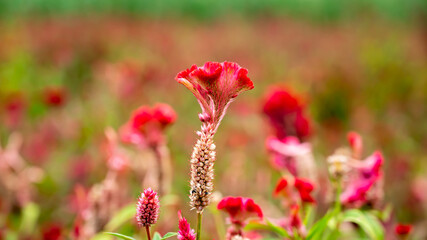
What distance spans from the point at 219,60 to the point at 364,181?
14.8 ft

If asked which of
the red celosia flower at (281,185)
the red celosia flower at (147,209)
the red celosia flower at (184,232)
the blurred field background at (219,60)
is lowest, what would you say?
the red celosia flower at (184,232)

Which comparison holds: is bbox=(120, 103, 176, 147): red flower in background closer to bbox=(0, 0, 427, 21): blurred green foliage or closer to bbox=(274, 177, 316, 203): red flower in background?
bbox=(274, 177, 316, 203): red flower in background

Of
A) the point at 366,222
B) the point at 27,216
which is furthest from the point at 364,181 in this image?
the point at 27,216

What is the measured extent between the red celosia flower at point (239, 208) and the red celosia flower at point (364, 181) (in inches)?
13.5

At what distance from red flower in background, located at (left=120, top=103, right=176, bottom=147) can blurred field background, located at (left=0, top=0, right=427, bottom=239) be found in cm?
33

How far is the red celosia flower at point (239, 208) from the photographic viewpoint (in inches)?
36.3

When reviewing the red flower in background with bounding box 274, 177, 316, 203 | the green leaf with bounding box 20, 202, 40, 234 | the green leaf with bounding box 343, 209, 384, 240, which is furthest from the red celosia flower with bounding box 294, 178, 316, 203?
the green leaf with bounding box 20, 202, 40, 234

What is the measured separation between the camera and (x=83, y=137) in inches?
113

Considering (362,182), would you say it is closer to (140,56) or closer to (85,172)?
(85,172)

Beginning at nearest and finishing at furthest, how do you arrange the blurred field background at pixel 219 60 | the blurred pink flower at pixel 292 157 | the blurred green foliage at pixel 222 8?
the blurred pink flower at pixel 292 157 < the blurred field background at pixel 219 60 < the blurred green foliage at pixel 222 8

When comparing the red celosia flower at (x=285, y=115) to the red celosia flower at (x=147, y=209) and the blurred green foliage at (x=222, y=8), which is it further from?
the blurred green foliage at (x=222, y=8)

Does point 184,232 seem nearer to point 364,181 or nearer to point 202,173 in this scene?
point 202,173

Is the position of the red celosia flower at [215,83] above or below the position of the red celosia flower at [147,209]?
above

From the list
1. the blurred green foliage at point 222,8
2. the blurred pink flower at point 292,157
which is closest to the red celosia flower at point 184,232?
the blurred pink flower at point 292,157
